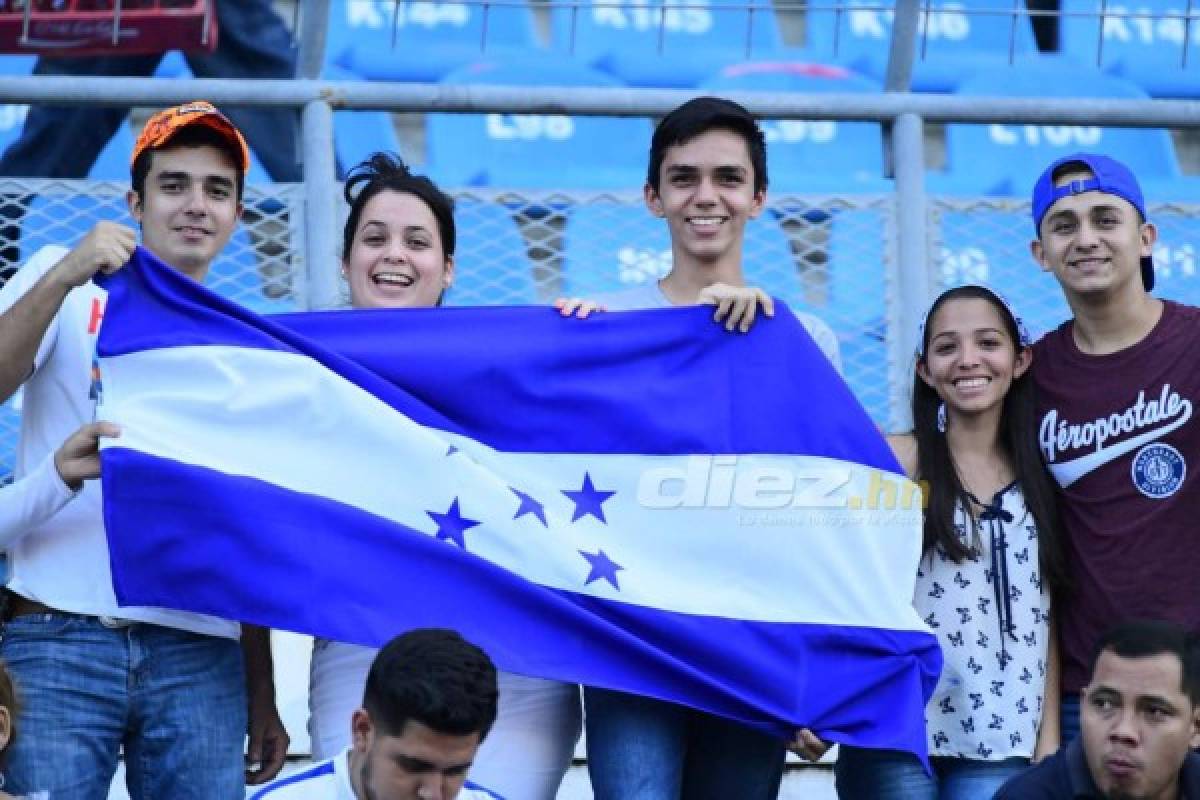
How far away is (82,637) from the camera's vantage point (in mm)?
4316

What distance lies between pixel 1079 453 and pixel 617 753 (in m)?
1.24

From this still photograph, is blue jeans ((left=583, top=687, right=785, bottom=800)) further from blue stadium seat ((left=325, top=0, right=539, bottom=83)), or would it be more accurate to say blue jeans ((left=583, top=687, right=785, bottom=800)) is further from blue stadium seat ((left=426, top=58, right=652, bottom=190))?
blue stadium seat ((left=325, top=0, right=539, bottom=83))

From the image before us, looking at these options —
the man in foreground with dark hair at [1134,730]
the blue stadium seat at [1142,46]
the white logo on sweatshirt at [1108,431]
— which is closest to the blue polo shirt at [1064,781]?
the man in foreground with dark hair at [1134,730]

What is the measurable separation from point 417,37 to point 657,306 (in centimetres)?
469

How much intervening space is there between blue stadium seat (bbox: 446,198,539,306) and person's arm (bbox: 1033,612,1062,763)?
162 cm

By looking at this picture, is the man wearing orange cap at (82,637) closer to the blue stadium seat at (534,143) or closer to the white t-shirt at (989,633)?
the white t-shirt at (989,633)

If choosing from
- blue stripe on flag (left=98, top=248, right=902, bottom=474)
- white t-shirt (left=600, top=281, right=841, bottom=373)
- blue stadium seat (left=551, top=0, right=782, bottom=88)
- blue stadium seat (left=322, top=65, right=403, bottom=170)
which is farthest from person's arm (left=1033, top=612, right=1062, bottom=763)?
blue stadium seat (left=551, top=0, right=782, bottom=88)

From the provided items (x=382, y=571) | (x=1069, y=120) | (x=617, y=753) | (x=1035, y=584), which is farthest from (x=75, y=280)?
(x=1069, y=120)

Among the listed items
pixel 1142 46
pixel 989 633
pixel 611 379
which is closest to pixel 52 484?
pixel 611 379

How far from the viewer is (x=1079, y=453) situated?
4.86m

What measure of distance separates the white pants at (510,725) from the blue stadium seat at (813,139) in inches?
152

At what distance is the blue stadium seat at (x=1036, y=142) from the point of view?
29.3ft

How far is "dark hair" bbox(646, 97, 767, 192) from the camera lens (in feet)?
16.0

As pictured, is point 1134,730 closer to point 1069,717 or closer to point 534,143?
point 1069,717
